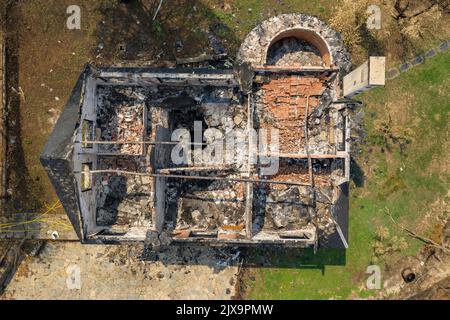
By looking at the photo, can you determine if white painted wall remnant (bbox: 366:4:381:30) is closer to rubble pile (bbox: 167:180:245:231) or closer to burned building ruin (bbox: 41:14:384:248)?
burned building ruin (bbox: 41:14:384:248)

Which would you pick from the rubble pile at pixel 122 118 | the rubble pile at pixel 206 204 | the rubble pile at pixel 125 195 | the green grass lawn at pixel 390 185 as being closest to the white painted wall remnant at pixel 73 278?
the rubble pile at pixel 125 195

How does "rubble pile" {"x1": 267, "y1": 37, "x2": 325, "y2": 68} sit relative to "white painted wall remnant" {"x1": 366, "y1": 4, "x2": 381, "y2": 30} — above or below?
below

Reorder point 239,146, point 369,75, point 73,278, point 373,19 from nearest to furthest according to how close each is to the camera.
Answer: point 369,75, point 239,146, point 373,19, point 73,278

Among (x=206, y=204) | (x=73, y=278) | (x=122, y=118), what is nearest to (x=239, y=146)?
(x=206, y=204)

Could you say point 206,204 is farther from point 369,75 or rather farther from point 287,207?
point 369,75

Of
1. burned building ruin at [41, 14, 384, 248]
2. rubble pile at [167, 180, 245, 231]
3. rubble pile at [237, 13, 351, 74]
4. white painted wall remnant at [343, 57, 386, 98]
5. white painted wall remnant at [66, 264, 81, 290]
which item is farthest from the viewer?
white painted wall remnant at [66, 264, 81, 290]

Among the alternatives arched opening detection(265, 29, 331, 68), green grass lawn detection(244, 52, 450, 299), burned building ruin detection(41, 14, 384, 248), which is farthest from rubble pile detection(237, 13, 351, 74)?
green grass lawn detection(244, 52, 450, 299)

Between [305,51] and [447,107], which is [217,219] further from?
[447,107]
